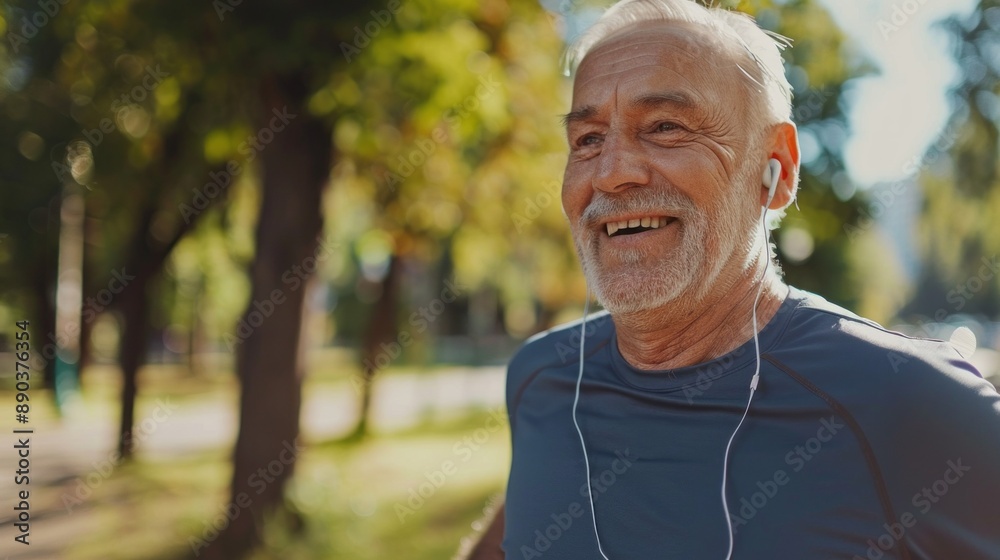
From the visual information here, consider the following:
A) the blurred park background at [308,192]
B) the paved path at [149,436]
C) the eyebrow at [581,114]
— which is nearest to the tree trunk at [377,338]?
the blurred park background at [308,192]

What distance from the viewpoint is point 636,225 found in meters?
1.84

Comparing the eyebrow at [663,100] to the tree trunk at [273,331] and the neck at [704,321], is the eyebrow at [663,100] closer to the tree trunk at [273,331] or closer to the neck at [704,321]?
the neck at [704,321]

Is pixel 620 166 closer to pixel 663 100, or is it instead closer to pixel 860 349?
pixel 663 100

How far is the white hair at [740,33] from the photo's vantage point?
6.16 ft

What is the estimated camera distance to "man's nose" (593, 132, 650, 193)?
179 cm

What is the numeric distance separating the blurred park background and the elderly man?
1.78 ft

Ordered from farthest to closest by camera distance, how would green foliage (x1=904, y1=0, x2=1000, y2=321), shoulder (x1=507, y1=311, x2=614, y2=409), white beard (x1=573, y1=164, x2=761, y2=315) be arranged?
1. green foliage (x1=904, y1=0, x2=1000, y2=321)
2. shoulder (x1=507, y1=311, x2=614, y2=409)
3. white beard (x1=573, y1=164, x2=761, y2=315)

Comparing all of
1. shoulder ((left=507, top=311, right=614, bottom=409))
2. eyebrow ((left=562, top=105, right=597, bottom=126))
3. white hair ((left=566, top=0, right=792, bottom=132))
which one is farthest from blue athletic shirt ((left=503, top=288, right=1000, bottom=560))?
eyebrow ((left=562, top=105, right=597, bottom=126))

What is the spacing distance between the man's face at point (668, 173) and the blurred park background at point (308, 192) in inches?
32.5

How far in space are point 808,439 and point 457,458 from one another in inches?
430

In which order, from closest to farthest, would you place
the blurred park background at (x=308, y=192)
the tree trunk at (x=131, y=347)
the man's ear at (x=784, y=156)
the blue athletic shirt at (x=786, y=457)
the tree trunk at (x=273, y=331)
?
the blue athletic shirt at (x=786, y=457) → the man's ear at (x=784, y=156) → the blurred park background at (x=308, y=192) → the tree trunk at (x=273, y=331) → the tree trunk at (x=131, y=347)

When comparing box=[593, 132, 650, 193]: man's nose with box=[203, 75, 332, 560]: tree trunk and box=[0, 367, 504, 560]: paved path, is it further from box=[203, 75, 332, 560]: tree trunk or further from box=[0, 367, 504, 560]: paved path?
box=[0, 367, 504, 560]: paved path

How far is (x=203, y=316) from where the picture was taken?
2842 centimetres

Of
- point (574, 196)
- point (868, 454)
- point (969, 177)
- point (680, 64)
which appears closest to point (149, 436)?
Answer: point (969, 177)
